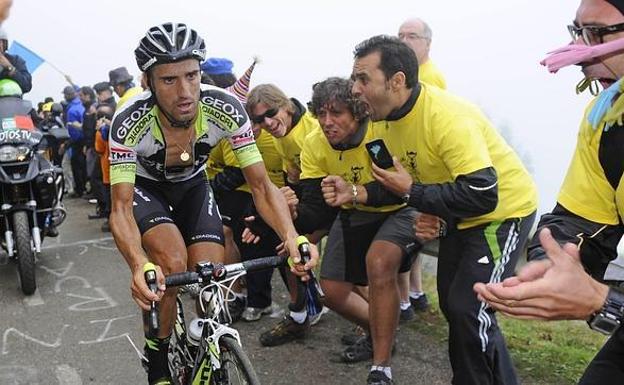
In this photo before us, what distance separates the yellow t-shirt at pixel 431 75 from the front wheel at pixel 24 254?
373 centimetres

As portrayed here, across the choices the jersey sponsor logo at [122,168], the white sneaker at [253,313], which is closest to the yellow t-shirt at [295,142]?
the white sneaker at [253,313]

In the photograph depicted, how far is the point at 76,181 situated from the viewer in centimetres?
1203

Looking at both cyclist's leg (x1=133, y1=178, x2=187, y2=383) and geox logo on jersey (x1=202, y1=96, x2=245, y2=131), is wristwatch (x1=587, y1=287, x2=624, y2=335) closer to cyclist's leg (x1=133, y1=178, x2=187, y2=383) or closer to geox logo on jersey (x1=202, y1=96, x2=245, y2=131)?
cyclist's leg (x1=133, y1=178, x2=187, y2=383)

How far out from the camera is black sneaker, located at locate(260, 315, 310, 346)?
470 cm

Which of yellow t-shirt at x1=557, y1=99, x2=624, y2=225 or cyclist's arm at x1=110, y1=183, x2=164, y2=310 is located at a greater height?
yellow t-shirt at x1=557, y1=99, x2=624, y2=225

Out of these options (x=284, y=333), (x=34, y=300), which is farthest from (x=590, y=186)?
(x=34, y=300)

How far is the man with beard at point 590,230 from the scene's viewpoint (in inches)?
68.6

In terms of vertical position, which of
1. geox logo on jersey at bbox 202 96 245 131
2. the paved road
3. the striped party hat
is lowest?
the paved road

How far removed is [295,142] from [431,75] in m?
1.60

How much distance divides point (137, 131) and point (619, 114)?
2.16 m

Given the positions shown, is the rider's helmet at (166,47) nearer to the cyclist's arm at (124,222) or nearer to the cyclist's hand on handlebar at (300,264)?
the cyclist's arm at (124,222)

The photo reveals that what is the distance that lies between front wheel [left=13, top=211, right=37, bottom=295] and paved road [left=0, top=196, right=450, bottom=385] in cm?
13

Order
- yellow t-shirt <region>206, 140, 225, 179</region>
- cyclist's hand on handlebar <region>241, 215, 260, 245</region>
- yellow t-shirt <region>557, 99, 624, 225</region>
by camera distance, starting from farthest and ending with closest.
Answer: yellow t-shirt <region>206, 140, 225, 179</region> → cyclist's hand on handlebar <region>241, 215, 260, 245</region> → yellow t-shirt <region>557, 99, 624, 225</region>

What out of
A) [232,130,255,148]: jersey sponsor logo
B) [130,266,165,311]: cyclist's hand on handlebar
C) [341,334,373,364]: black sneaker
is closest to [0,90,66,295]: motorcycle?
[341,334,373,364]: black sneaker
